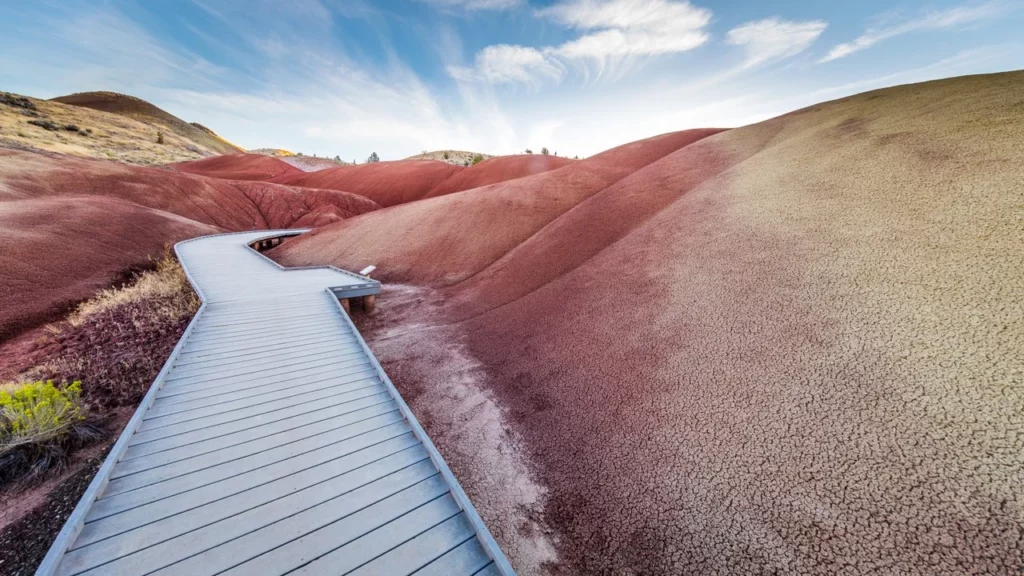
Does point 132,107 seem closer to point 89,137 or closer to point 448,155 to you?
point 89,137

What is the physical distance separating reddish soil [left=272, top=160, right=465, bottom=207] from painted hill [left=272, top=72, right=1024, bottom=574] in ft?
108

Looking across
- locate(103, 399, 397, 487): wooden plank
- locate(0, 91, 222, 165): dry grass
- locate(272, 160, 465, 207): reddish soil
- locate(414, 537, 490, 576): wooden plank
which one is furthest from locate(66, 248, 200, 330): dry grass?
locate(272, 160, 465, 207): reddish soil

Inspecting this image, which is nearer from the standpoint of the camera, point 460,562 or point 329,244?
point 460,562

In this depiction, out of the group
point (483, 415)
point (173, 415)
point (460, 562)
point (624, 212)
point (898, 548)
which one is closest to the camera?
point (460, 562)

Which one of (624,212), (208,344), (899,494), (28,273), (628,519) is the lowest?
(628,519)

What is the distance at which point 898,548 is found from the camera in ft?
10.4

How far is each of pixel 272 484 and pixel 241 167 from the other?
60469 mm

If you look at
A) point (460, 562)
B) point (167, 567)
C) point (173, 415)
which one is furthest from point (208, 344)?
point (460, 562)

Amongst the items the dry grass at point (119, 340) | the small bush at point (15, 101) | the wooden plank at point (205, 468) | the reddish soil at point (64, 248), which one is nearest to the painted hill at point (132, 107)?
the small bush at point (15, 101)

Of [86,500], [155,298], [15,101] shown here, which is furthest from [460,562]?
[15,101]

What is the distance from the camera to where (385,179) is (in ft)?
139

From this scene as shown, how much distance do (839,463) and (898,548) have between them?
83cm

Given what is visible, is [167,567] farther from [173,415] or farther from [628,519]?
[628,519]

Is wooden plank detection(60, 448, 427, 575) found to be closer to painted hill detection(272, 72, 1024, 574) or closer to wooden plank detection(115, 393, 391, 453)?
wooden plank detection(115, 393, 391, 453)
